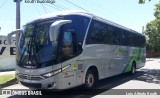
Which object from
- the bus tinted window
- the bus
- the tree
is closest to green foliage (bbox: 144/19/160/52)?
the tree

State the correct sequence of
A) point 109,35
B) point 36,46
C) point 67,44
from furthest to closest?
point 109,35 → point 67,44 → point 36,46

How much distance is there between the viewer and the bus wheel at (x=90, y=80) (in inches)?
440

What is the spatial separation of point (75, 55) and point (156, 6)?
2997 centimetres

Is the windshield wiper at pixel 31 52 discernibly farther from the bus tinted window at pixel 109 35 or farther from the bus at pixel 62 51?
the bus tinted window at pixel 109 35

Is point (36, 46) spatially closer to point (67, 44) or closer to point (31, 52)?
point (31, 52)

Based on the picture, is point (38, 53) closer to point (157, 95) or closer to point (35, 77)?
point (35, 77)

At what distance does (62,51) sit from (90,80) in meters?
2.64

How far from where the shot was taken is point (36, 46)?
31.0ft

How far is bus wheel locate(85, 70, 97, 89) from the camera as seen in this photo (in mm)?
11188

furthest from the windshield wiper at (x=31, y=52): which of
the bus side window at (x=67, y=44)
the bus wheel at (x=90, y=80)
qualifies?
the bus wheel at (x=90, y=80)

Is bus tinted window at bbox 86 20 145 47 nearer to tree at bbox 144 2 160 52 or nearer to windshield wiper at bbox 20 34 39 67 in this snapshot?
windshield wiper at bbox 20 34 39 67

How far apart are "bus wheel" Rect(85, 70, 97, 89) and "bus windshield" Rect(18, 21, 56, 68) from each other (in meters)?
2.63

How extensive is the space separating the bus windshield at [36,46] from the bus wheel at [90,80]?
2.63 meters

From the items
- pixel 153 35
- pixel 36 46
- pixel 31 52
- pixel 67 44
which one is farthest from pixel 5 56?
pixel 153 35
